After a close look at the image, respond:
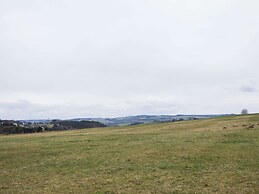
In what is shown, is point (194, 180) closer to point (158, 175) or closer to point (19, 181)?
point (158, 175)

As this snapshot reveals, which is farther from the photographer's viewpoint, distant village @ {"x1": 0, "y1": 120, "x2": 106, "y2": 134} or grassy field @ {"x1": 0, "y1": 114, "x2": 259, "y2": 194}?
distant village @ {"x1": 0, "y1": 120, "x2": 106, "y2": 134}

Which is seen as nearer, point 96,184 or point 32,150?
point 96,184

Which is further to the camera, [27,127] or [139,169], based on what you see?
[27,127]

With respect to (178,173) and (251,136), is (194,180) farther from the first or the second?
(251,136)

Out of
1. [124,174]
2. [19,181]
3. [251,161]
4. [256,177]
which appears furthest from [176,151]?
[19,181]

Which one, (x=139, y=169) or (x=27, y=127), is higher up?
(x=27, y=127)

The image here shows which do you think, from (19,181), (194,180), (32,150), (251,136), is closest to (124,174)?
(194,180)

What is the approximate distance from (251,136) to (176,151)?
391 inches

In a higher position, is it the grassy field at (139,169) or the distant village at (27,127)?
the distant village at (27,127)

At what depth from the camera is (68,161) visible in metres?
23.6

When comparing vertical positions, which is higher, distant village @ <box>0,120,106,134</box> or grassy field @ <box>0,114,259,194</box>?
distant village @ <box>0,120,106,134</box>

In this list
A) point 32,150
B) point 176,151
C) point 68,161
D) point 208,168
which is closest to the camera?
point 208,168

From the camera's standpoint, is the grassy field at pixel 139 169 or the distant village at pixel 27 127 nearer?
the grassy field at pixel 139 169

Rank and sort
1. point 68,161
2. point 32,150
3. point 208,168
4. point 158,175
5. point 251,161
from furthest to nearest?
point 32,150, point 68,161, point 251,161, point 208,168, point 158,175
